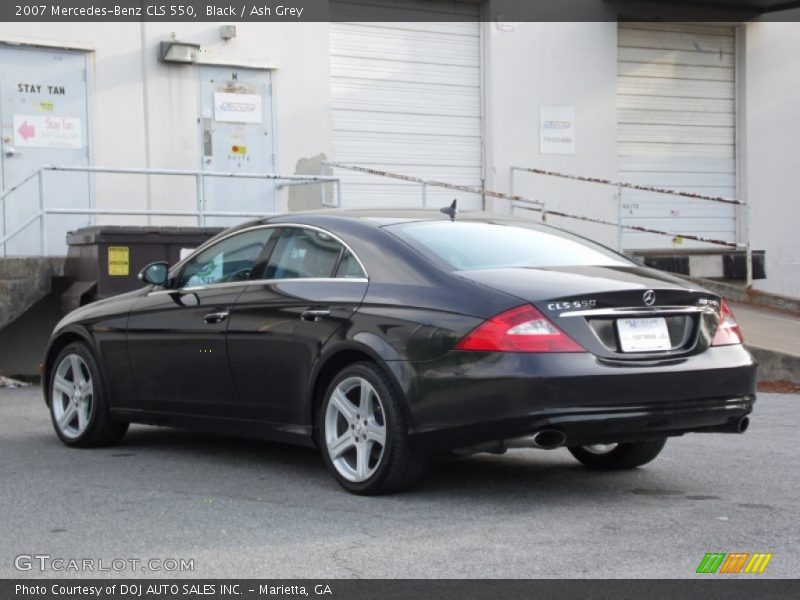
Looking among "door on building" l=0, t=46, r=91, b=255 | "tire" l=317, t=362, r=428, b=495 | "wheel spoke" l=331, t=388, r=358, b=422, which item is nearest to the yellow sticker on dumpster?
"door on building" l=0, t=46, r=91, b=255

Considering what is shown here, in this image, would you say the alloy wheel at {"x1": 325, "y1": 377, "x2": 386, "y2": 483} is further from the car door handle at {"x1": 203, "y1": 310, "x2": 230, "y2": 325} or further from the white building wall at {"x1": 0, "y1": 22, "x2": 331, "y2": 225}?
the white building wall at {"x1": 0, "y1": 22, "x2": 331, "y2": 225}

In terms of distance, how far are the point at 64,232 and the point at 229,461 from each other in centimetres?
836

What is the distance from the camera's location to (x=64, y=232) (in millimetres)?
15180

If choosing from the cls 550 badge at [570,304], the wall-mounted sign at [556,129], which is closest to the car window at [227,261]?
the cls 550 badge at [570,304]

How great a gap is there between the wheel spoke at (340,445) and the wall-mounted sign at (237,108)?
1062 centimetres

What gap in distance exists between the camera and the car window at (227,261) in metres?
7.34

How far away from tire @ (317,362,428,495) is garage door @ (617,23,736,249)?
1382cm

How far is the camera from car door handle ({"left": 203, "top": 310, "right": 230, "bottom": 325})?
7.21 metres

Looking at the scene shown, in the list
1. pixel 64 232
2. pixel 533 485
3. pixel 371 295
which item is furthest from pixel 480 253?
pixel 64 232

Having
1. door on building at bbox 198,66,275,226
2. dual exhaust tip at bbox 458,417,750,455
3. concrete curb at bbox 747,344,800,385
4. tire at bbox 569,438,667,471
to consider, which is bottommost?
concrete curb at bbox 747,344,800,385

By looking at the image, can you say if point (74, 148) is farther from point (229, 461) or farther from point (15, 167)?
point (229, 461)

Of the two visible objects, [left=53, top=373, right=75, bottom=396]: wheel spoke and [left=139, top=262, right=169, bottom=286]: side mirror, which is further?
[left=53, top=373, right=75, bottom=396]: wheel spoke

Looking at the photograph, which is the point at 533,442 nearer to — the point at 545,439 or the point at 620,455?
the point at 545,439

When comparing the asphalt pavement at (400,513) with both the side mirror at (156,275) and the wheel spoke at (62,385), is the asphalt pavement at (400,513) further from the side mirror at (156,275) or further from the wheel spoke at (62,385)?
the side mirror at (156,275)
